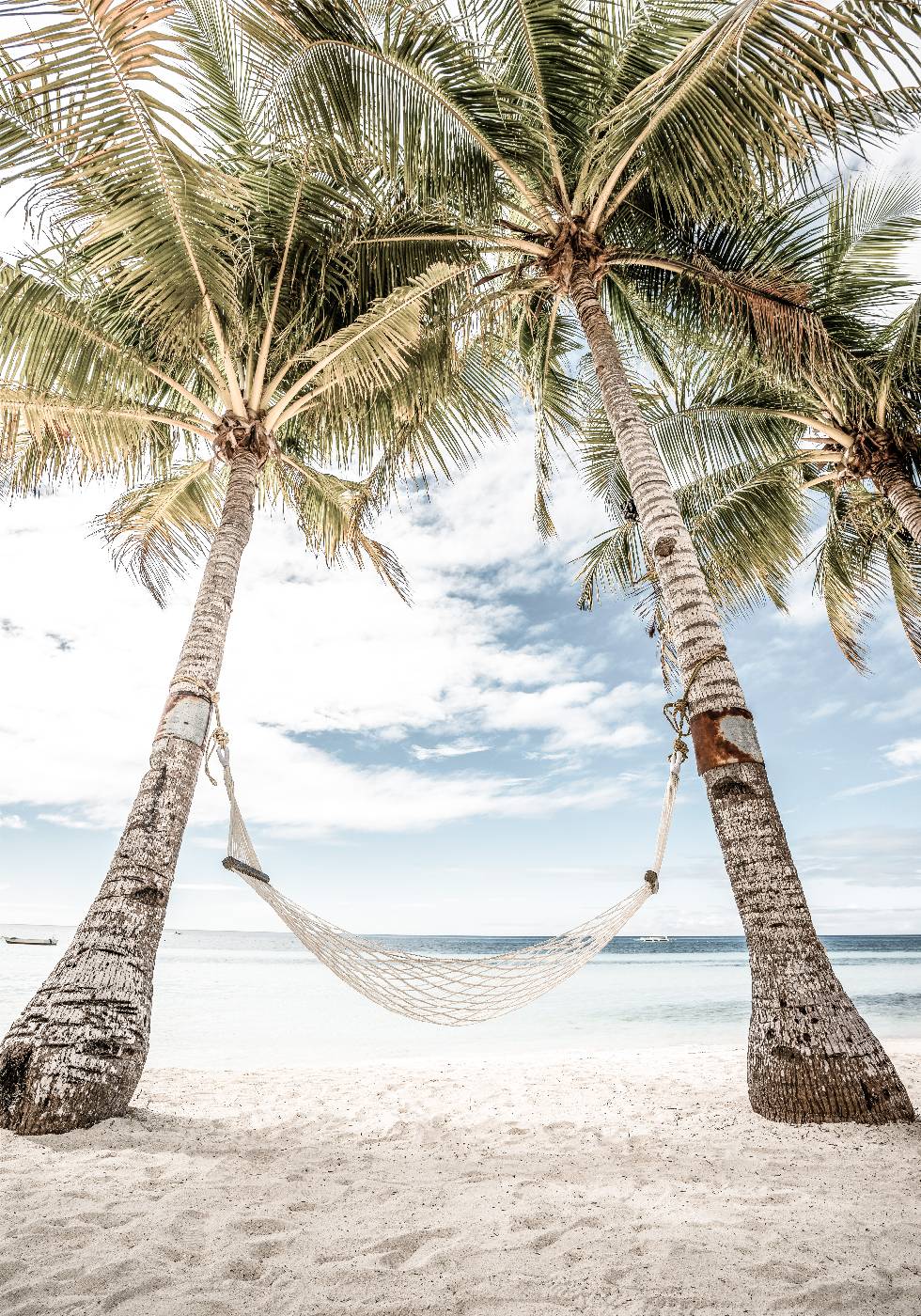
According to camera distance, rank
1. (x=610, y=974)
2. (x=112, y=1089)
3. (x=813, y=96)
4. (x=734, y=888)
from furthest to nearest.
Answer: (x=610, y=974) → (x=813, y=96) → (x=734, y=888) → (x=112, y=1089)

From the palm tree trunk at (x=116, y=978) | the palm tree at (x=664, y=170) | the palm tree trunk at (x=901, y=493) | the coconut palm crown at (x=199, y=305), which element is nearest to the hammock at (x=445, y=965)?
the palm tree trunk at (x=116, y=978)

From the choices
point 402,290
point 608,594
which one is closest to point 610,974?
point 608,594

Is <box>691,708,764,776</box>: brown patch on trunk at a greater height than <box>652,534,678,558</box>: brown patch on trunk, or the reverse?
<box>652,534,678,558</box>: brown patch on trunk

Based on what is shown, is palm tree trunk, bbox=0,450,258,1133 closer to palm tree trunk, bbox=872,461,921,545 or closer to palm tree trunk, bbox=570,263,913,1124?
palm tree trunk, bbox=570,263,913,1124

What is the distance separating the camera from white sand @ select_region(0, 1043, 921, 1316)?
50.6 inches

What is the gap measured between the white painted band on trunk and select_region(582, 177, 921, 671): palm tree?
9.31ft

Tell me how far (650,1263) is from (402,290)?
13.2 ft

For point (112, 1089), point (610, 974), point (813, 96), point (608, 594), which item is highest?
point (813, 96)

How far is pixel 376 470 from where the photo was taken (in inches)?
197

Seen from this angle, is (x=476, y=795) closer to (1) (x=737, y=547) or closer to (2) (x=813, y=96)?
(1) (x=737, y=547)

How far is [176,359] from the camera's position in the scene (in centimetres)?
389

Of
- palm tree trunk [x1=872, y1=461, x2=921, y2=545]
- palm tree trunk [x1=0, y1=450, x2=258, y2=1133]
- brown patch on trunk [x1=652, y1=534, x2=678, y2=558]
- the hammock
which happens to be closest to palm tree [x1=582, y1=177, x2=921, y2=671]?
palm tree trunk [x1=872, y1=461, x2=921, y2=545]

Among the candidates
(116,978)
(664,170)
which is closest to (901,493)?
(664,170)

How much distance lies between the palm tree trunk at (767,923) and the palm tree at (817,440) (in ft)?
4.80
